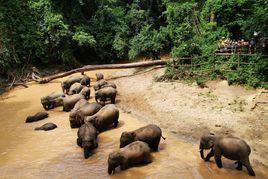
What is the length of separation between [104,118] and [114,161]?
13.2 feet

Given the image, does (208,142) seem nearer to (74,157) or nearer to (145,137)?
(145,137)

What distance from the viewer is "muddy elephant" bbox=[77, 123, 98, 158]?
12.8 meters

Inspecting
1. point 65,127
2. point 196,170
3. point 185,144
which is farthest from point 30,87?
point 196,170

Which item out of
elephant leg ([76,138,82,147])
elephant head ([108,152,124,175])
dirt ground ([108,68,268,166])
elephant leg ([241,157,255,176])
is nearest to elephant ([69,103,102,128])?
elephant leg ([76,138,82,147])

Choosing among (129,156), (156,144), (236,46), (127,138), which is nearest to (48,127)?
(127,138)

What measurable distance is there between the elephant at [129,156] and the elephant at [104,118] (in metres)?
3.38

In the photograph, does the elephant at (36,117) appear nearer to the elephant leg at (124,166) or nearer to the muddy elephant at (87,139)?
the muddy elephant at (87,139)

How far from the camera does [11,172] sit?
12.0 m

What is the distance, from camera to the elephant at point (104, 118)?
49.0 ft

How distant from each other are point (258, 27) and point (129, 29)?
15.5m

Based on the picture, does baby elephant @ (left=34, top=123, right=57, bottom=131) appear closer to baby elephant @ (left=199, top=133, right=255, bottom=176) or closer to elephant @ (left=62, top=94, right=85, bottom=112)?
elephant @ (left=62, top=94, right=85, bottom=112)

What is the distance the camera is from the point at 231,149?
10.6 meters

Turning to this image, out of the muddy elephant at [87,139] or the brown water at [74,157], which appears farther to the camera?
the muddy elephant at [87,139]

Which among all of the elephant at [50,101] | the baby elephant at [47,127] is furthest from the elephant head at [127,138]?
the elephant at [50,101]
